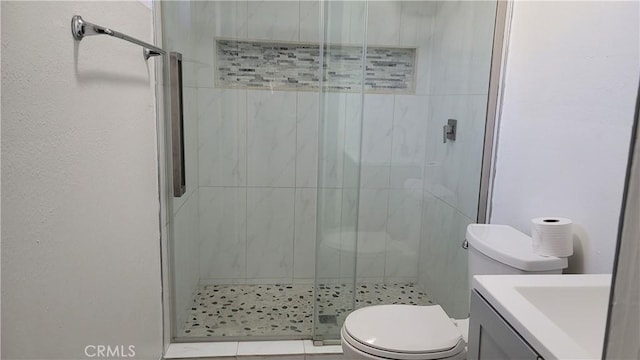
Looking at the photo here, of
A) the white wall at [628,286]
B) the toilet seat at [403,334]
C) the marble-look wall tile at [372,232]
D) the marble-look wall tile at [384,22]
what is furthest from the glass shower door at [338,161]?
the white wall at [628,286]

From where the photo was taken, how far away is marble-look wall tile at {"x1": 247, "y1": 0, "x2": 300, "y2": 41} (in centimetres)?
275

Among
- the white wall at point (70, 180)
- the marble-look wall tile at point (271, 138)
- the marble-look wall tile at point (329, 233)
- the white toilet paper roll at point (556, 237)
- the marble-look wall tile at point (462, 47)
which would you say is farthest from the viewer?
the marble-look wall tile at point (271, 138)

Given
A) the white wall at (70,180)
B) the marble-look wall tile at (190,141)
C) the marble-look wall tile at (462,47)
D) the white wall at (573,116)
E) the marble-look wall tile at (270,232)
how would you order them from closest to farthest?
the white wall at (70,180)
the white wall at (573,116)
the marble-look wall tile at (462,47)
the marble-look wall tile at (190,141)
the marble-look wall tile at (270,232)

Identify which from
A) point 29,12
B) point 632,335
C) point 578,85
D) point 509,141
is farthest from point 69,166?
point 509,141

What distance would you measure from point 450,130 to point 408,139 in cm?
26

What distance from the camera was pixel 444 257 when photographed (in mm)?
2639

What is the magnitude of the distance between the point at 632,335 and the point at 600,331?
76 cm

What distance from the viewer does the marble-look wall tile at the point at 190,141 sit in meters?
2.48

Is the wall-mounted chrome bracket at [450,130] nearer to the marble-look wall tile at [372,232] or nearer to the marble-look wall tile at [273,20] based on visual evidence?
the marble-look wall tile at [372,232]

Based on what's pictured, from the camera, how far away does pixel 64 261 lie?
43.8 inches

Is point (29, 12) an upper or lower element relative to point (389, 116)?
upper

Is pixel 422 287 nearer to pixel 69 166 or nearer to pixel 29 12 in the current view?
pixel 69 166

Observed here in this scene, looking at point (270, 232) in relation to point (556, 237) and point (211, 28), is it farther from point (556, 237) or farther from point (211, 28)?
point (556, 237)

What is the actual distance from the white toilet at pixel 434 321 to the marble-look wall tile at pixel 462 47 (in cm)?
87
